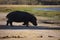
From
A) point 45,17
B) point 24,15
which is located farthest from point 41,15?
point 24,15

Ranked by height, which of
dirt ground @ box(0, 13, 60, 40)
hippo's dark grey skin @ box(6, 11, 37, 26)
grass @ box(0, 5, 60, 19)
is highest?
grass @ box(0, 5, 60, 19)

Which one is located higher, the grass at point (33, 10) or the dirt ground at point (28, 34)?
the grass at point (33, 10)

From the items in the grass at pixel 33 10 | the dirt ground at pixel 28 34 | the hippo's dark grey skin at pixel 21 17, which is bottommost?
the dirt ground at pixel 28 34

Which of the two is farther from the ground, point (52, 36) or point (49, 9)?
point (49, 9)

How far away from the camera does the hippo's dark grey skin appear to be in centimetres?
176

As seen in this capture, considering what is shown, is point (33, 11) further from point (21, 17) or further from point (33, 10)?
point (21, 17)

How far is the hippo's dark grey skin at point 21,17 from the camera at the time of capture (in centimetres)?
176

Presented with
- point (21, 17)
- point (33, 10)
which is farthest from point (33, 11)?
point (21, 17)

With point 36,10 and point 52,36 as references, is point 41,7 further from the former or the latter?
point 52,36

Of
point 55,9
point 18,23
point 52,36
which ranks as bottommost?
point 52,36

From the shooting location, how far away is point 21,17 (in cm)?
178

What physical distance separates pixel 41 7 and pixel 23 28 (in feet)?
0.84

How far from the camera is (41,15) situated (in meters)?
1.78

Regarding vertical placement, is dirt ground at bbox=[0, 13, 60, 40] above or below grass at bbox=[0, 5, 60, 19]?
below
